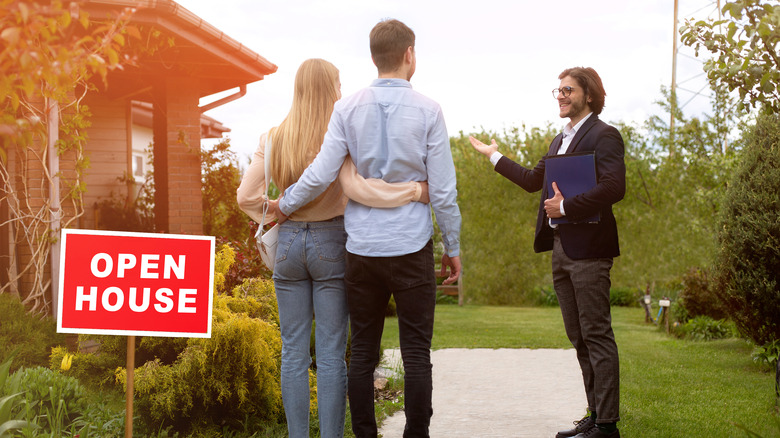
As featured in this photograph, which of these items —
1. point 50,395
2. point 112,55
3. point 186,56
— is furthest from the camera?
point 186,56

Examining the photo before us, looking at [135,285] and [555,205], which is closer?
[135,285]

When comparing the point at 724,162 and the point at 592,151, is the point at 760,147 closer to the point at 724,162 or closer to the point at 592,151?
the point at 592,151

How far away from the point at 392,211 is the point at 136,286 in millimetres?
1163

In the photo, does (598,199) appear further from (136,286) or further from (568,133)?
(136,286)

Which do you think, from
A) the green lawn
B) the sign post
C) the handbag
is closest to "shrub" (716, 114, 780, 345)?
the green lawn

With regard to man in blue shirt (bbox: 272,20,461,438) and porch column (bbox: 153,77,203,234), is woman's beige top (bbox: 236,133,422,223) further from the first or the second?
porch column (bbox: 153,77,203,234)

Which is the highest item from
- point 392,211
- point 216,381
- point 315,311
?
point 392,211

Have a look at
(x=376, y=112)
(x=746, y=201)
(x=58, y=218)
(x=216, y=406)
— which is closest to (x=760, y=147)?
(x=746, y=201)

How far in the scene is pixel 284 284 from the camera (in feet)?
11.9

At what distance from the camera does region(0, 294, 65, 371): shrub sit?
20.1ft

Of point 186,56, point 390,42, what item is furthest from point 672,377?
point 186,56

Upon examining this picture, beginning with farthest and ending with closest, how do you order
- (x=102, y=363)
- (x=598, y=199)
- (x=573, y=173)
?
(x=102, y=363)
(x=573, y=173)
(x=598, y=199)

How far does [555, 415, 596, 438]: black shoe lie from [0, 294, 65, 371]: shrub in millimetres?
4201

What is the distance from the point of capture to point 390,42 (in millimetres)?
3426
